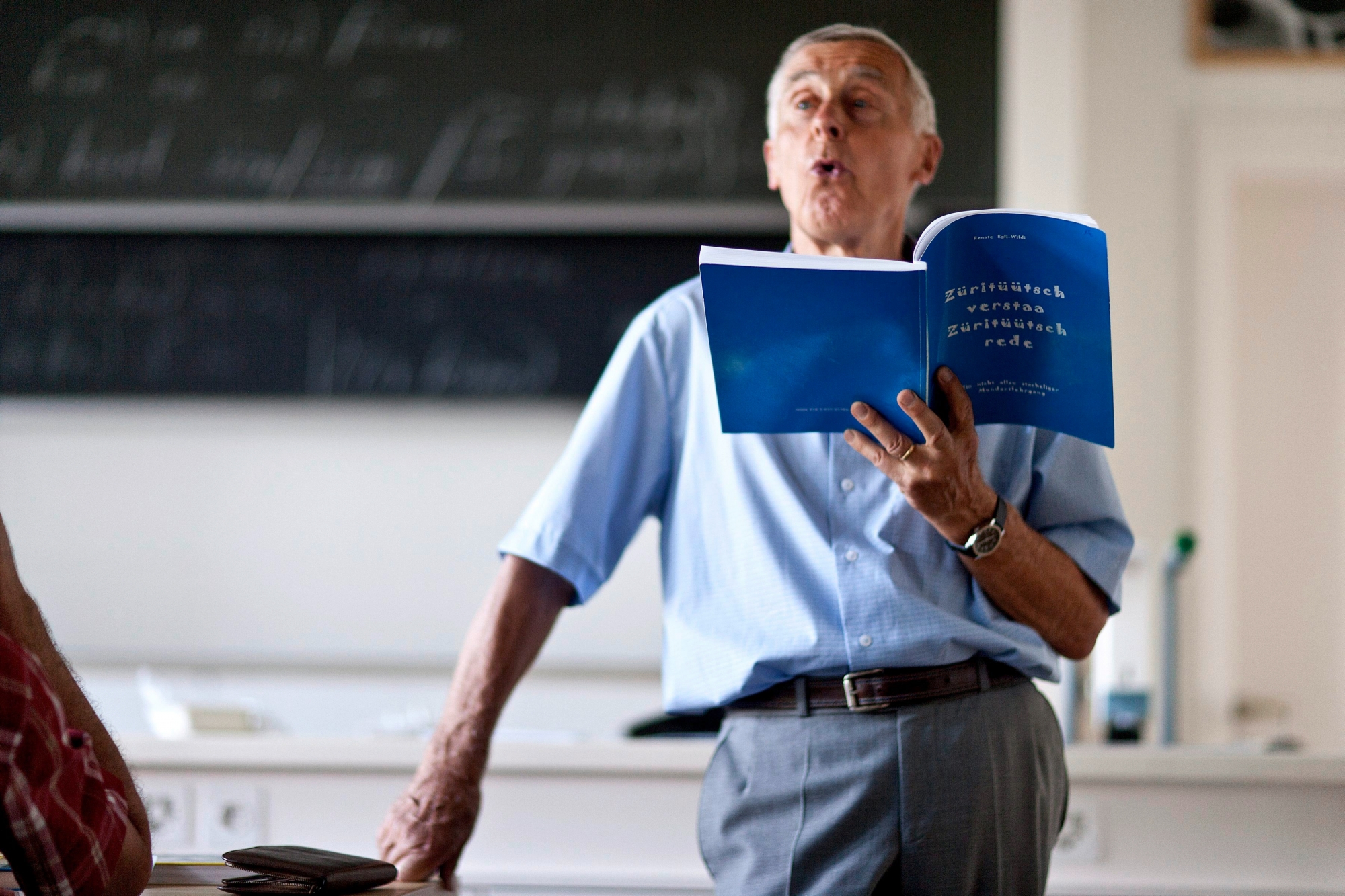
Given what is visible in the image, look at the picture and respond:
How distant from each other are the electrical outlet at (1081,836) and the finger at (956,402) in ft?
2.92

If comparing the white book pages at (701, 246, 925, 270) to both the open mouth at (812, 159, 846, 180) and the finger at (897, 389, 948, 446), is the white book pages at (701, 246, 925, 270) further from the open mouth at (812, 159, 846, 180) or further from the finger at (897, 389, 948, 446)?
the open mouth at (812, 159, 846, 180)

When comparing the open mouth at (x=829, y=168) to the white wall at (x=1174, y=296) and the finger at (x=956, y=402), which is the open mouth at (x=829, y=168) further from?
the white wall at (x=1174, y=296)

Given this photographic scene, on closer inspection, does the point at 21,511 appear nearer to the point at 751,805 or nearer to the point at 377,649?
the point at 377,649

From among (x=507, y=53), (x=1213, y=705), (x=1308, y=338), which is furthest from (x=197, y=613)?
(x=1308, y=338)

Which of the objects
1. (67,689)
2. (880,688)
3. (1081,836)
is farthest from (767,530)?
(1081,836)

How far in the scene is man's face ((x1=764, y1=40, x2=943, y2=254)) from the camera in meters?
1.27

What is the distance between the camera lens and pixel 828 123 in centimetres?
127

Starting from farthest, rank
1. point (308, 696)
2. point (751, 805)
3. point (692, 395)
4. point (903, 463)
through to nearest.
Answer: point (308, 696) → point (692, 395) → point (751, 805) → point (903, 463)

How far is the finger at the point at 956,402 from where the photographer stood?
106 cm

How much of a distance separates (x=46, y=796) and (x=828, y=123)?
939 mm

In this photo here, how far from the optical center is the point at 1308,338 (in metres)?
3.10

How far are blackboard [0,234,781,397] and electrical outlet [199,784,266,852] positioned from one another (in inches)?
48.7

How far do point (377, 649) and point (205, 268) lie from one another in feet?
3.23

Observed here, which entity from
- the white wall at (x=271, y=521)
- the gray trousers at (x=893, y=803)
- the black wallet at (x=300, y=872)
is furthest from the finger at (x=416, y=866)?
the white wall at (x=271, y=521)
